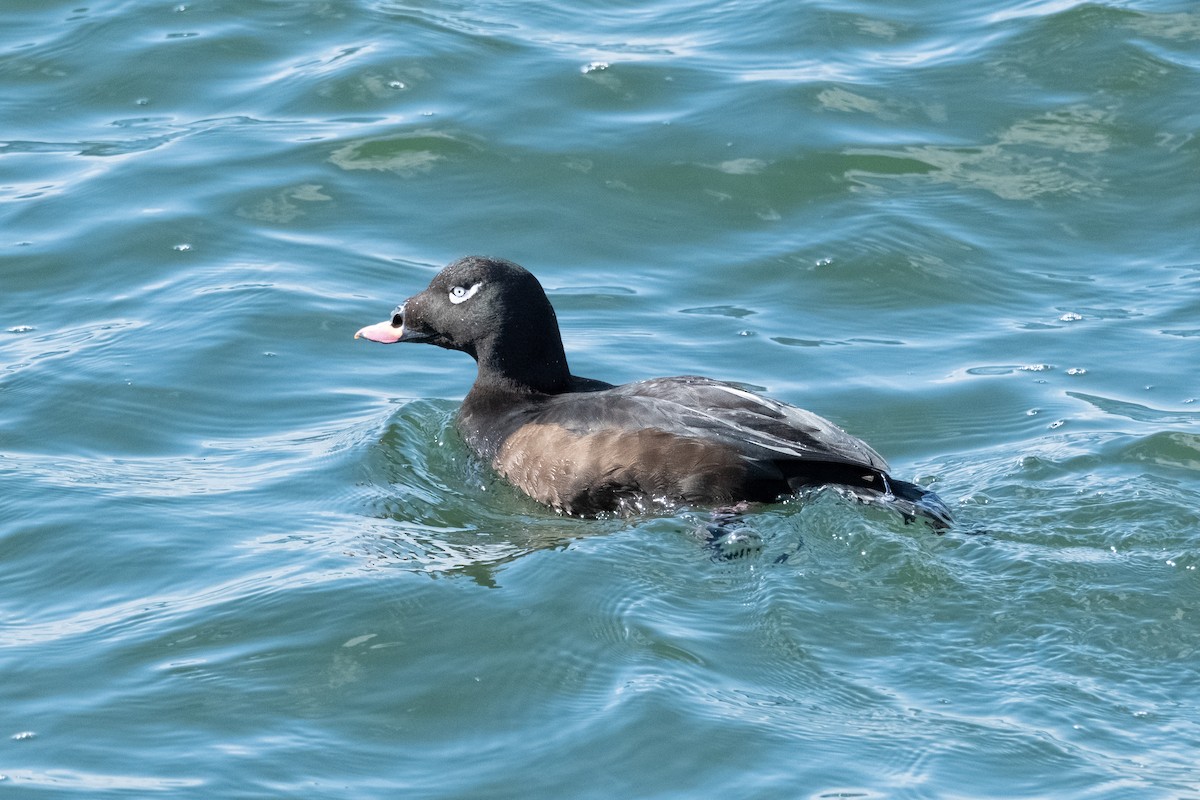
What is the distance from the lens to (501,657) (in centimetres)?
602

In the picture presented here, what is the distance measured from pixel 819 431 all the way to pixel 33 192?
255 inches

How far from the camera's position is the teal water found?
5547 mm

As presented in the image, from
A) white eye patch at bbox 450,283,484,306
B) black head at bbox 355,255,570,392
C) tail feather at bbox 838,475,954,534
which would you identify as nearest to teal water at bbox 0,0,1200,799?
tail feather at bbox 838,475,954,534

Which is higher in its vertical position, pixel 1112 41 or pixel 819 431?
pixel 1112 41

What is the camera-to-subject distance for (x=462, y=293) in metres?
8.20

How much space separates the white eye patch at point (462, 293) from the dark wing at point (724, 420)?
0.92 meters

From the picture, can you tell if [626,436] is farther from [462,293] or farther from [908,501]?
[462,293]

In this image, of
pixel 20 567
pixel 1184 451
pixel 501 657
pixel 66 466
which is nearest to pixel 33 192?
pixel 66 466

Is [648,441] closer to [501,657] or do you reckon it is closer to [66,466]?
[501,657]

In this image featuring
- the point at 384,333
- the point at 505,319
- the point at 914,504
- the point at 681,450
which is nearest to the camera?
the point at 914,504

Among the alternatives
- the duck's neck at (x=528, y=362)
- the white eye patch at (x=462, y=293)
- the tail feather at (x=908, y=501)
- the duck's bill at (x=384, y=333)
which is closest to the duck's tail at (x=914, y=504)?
the tail feather at (x=908, y=501)

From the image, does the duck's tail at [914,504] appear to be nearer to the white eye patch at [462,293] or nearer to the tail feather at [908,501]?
the tail feather at [908,501]

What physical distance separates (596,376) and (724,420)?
82.1 inches

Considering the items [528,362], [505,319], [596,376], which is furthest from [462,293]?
[596,376]
